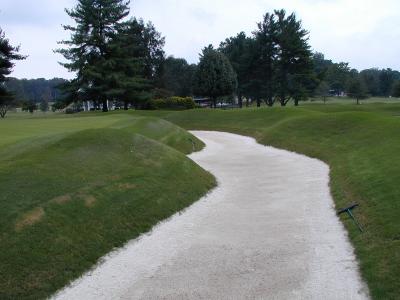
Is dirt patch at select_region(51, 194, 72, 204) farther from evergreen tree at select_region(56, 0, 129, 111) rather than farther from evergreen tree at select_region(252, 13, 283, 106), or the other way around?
evergreen tree at select_region(252, 13, 283, 106)

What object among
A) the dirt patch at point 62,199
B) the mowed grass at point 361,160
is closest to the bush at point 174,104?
the mowed grass at point 361,160

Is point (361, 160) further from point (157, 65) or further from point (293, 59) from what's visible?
point (157, 65)

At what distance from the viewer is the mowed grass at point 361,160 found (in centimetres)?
1002

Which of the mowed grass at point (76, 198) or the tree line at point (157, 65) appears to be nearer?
the mowed grass at point (76, 198)

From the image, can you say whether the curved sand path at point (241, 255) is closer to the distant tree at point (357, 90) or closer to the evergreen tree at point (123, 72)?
the evergreen tree at point (123, 72)

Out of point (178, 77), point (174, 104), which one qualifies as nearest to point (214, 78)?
point (174, 104)

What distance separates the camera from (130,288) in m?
9.32

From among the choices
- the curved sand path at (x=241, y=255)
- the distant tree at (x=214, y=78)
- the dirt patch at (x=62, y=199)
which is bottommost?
the curved sand path at (x=241, y=255)

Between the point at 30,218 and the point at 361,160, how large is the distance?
15.5 m

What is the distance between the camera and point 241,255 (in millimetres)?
11172

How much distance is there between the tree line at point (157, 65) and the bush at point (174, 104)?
3.96 ft

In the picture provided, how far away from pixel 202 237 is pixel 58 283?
174 inches

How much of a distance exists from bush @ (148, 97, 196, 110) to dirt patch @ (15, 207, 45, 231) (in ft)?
186

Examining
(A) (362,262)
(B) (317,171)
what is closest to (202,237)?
(A) (362,262)
